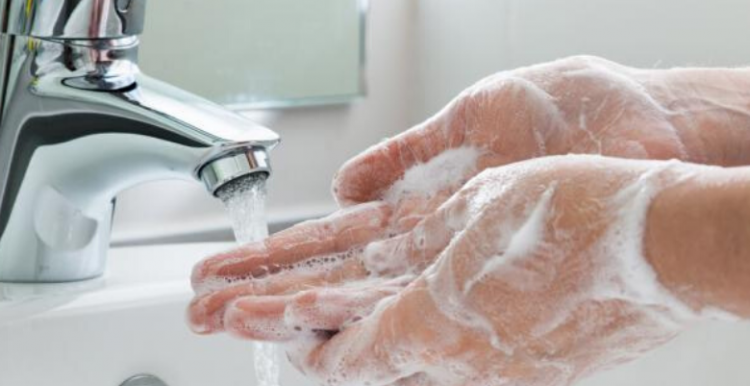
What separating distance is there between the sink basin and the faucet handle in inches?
7.7

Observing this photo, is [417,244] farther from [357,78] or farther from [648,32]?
[357,78]

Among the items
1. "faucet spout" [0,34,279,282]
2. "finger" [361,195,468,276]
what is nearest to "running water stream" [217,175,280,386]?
"faucet spout" [0,34,279,282]

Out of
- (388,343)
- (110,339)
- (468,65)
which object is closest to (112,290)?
(110,339)

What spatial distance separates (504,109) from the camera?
Answer: 2.24 feet

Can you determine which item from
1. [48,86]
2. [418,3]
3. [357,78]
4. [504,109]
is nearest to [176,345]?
[48,86]

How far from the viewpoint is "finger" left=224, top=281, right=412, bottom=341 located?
56 cm

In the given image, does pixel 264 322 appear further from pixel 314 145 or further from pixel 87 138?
pixel 314 145

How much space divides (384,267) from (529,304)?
0.13 m

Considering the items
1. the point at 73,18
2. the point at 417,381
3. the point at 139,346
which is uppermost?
the point at 73,18

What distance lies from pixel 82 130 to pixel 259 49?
343 mm

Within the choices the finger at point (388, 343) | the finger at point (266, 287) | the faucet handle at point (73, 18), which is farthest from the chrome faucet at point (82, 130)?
the finger at point (388, 343)

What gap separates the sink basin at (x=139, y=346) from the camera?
0.78 metres

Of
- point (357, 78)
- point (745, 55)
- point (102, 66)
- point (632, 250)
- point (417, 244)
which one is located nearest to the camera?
point (632, 250)

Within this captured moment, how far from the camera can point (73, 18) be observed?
713 millimetres
